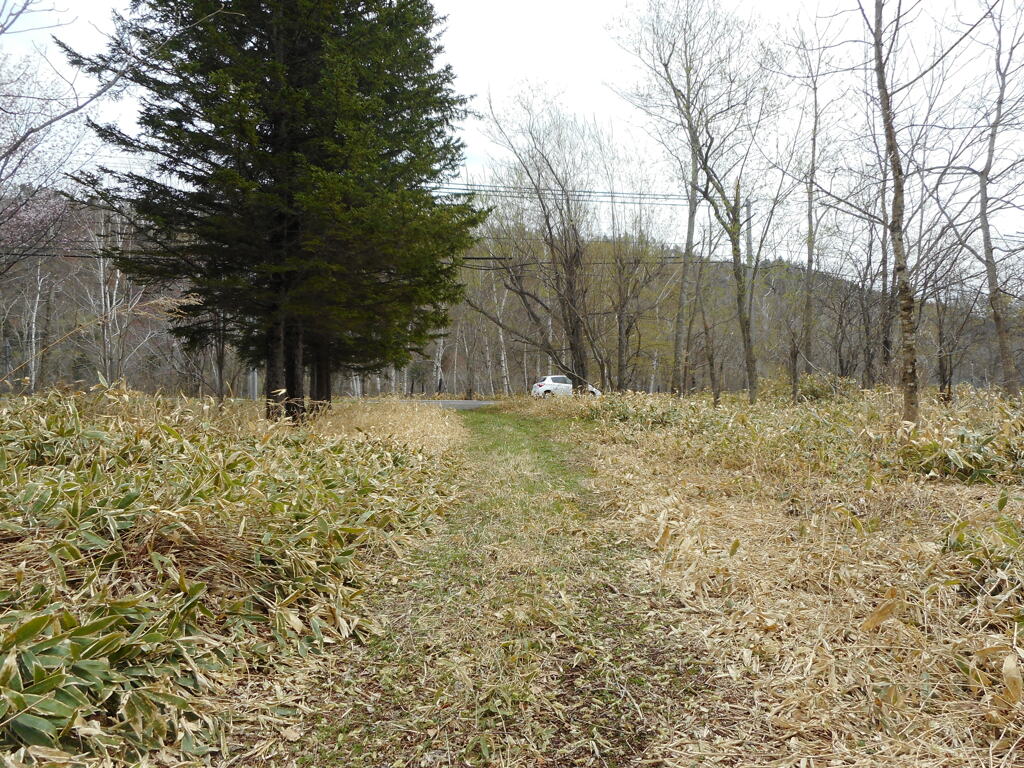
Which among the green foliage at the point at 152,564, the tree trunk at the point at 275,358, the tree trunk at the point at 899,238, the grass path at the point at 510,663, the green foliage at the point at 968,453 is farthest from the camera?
the tree trunk at the point at 275,358

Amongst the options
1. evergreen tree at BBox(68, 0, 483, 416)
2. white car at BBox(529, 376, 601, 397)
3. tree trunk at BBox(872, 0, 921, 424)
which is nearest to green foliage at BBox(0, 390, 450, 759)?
evergreen tree at BBox(68, 0, 483, 416)

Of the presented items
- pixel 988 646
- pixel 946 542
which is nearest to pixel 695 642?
pixel 988 646

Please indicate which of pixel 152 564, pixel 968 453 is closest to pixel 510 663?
pixel 152 564

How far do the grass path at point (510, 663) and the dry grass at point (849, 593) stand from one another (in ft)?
0.59

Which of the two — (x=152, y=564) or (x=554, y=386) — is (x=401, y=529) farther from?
(x=554, y=386)

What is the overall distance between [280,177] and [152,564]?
548cm

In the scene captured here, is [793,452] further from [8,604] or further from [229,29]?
[229,29]

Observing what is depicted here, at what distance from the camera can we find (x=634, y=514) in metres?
4.30

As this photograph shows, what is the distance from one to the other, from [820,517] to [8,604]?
4.43 meters

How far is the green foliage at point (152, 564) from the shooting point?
1705 mm

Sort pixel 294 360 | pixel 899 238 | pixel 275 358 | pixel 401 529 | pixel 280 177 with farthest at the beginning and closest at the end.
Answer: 1. pixel 294 360
2. pixel 275 358
3. pixel 280 177
4. pixel 899 238
5. pixel 401 529

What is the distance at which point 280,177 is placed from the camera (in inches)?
258

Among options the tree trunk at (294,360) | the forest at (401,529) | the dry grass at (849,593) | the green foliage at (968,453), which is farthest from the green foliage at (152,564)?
the green foliage at (968,453)

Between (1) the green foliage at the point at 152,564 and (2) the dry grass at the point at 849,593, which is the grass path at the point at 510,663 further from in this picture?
(1) the green foliage at the point at 152,564
